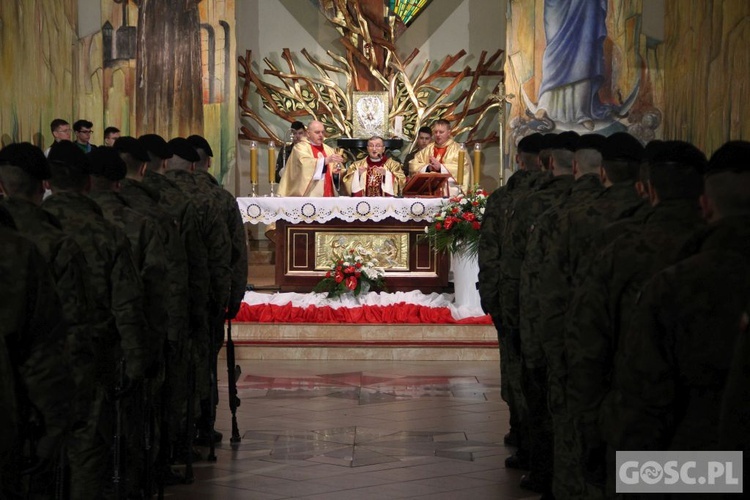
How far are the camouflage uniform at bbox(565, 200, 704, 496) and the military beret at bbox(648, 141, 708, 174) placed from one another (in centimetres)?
13

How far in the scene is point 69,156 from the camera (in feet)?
16.9

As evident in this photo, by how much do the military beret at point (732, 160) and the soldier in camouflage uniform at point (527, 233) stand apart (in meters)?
3.29

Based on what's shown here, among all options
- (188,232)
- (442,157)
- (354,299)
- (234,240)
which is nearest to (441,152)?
(442,157)

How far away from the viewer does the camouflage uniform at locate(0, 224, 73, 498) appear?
11.9ft

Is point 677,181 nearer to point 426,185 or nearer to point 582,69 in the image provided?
point 426,185

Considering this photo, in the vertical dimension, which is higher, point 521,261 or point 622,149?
point 622,149

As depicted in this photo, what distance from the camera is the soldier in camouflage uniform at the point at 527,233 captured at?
6906 millimetres

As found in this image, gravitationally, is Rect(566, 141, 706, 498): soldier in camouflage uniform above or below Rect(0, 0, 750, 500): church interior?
below

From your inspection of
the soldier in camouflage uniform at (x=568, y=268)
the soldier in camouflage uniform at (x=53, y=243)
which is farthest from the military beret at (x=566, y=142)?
the soldier in camouflage uniform at (x=53, y=243)

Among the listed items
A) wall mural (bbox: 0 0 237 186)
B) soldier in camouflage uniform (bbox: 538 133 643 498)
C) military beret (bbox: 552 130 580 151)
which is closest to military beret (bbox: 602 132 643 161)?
soldier in camouflage uniform (bbox: 538 133 643 498)

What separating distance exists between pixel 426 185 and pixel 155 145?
7.57m

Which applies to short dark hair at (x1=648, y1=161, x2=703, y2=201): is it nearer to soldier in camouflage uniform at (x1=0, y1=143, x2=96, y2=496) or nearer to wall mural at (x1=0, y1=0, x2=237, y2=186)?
soldier in camouflage uniform at (x1=0, y1=143, x2=96, y2=496)

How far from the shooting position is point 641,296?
3.49m

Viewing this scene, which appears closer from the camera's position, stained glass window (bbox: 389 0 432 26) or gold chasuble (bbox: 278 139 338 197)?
gold chasuble (bbox: 278 139 338 197)
